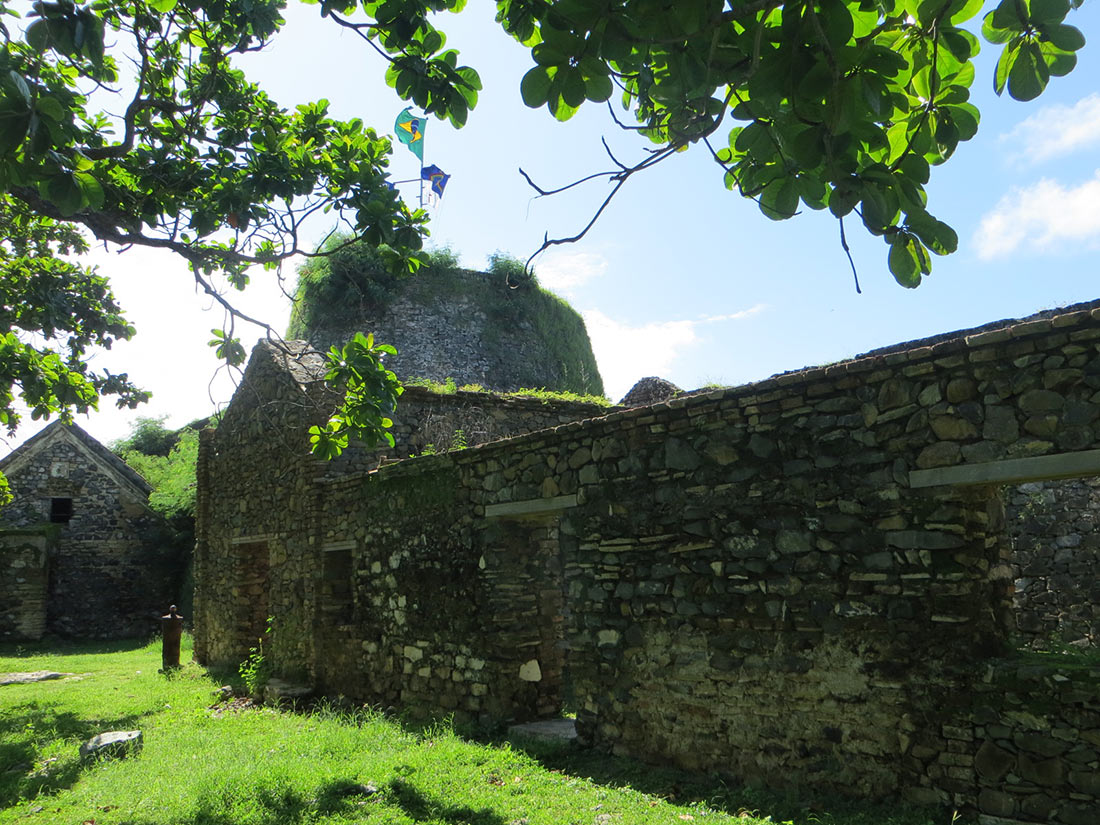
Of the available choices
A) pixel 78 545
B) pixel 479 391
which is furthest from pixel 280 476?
pixel 78 545

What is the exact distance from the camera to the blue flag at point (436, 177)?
21203mm

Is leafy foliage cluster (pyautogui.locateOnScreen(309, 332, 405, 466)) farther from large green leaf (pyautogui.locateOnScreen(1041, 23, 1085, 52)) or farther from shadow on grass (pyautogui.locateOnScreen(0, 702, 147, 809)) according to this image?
large green leaf (pyautogui.locateOnScreen(1041, 23, 1085, 52))

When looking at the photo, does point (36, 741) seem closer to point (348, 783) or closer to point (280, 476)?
point (280, 476)

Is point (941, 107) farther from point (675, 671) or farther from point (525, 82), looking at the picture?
point (675, 671)

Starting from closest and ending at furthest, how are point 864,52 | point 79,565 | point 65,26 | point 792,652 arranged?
point 864,52, point 65,26, point 792,652, point 79,565

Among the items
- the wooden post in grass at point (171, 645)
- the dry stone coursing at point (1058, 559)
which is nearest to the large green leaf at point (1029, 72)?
the dry stone coursing at point (1058, 559)

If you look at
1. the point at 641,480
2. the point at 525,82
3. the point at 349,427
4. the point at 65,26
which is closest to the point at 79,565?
the point at 349,427

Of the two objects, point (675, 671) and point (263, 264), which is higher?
point (263, 264)

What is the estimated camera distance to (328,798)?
5402 mm

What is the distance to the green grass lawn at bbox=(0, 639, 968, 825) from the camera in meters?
4.85

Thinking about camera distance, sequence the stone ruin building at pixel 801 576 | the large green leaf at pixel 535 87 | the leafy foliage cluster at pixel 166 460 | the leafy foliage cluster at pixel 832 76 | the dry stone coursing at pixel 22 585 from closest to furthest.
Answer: the leafy foliage cluster at pixel 832 76 → the large green leaf at pixel 535 87 → the stone ruin building at pixel 801 576 → the dry stone coursing at pixel 22 585 → the leafy foliage cluster at pixel 166 460

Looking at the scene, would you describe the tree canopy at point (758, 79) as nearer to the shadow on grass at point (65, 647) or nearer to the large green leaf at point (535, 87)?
the large green leaf at point (535, 87)

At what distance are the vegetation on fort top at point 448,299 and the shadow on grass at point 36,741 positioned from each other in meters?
12.3

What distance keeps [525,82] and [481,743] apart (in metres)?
6.13
